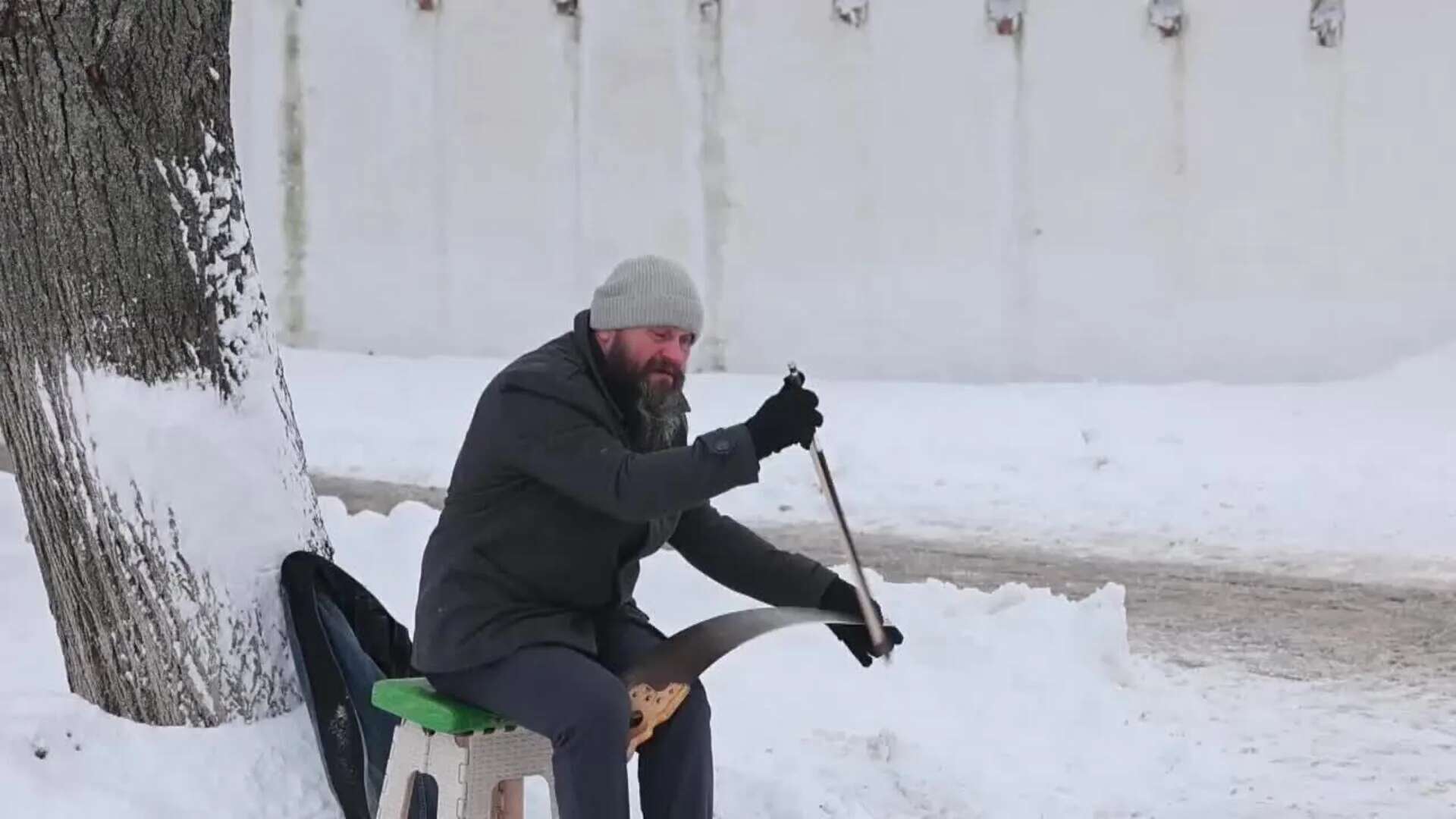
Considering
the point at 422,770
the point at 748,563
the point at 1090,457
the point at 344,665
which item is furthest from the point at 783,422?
the point at 1090,457

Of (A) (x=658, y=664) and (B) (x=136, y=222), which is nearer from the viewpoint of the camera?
(A) (x=658, y=664)

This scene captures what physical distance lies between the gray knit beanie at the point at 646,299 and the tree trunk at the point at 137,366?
A: 98cm

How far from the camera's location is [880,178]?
11898 mm

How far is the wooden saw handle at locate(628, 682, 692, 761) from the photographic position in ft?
10.3

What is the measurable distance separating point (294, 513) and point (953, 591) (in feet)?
9.44

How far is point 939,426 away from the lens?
1052 cm

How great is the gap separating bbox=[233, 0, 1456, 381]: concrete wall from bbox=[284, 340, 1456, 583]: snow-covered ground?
1.29 ft

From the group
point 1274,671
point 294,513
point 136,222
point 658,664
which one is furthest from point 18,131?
point 1274,671

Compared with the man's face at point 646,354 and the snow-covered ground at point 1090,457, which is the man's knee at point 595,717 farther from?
the snow-covered ground at point 1090,457

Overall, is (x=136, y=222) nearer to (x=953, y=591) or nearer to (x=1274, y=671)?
(x=953, y=591)

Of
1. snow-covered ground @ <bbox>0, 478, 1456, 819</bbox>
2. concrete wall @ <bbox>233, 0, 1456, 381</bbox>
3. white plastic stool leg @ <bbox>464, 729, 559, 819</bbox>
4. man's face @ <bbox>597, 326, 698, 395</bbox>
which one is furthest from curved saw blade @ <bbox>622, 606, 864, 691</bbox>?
concrete wall @ <bbox>233, 0, 1456, 381</bbox>

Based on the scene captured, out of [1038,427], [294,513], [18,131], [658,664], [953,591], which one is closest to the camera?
[658,664]

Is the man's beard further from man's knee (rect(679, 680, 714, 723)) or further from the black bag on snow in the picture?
the black bag on snow

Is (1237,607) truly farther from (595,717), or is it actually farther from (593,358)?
(595,717)
